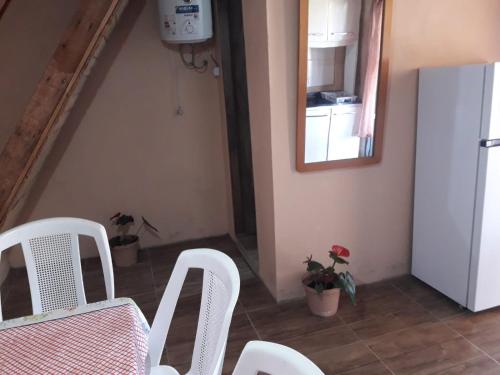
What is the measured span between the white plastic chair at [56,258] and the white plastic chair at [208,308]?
0.34m

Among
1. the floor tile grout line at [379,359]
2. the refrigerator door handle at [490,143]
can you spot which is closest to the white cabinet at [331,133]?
the refrigerator door handle at [490,143]

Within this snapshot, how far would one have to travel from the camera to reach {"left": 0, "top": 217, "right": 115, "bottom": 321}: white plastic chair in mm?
1567

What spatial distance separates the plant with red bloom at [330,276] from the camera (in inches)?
84.4

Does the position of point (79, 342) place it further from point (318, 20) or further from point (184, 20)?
point (184, 20)

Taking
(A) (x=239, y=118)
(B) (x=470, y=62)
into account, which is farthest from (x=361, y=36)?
(A) (x=239, y=118)

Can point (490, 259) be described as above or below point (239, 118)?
below

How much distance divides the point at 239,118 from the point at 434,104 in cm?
141

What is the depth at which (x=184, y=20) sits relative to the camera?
8.69 ft

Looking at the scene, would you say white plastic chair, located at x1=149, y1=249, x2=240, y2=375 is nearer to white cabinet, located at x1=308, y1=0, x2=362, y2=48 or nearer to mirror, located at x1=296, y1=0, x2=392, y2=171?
mirror, located at x1=296, y1=0, x2=392, y2=171

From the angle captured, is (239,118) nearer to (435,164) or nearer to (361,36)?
(361,36)

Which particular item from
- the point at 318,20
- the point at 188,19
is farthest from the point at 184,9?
the point at 318,20

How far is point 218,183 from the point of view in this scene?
3.37m

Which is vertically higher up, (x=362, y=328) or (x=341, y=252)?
(x=341, y=252)

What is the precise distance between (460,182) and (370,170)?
480 millimetres
